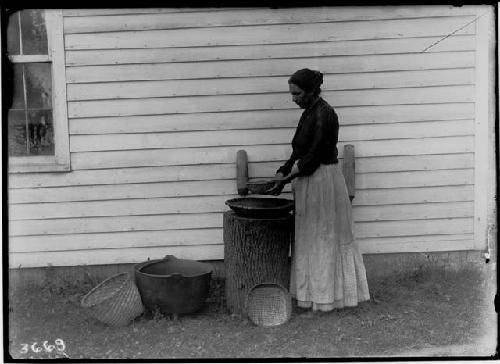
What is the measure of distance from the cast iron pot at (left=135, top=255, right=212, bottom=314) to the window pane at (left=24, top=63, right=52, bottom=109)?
2.06 metres

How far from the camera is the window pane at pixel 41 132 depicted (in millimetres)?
6113

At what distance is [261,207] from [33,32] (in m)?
3.02

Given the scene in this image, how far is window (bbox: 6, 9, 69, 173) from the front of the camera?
19.5 ft

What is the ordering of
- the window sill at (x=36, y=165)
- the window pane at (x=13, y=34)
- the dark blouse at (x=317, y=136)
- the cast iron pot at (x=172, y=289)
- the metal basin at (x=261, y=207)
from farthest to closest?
1. the window sill at (x=36, y=165)
2. the window pane at (x=13, y=34)
3. the cast iron pot at (x=172, y=289)
4. the metal basin at (x=261, y=207)
5. the dark blouse at (x=317, y=136)

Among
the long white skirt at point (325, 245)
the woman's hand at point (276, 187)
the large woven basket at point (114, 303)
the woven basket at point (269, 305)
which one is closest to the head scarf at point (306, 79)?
the long white skirt at point (325, 245)

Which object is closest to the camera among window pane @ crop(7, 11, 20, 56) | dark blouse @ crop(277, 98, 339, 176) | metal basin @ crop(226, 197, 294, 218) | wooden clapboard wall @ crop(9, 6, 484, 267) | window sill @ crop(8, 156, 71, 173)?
dark blouse @ crop(277, 98, 339, 176)

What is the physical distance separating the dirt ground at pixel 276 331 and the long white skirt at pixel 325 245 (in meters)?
0.24

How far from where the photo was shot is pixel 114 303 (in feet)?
17.8

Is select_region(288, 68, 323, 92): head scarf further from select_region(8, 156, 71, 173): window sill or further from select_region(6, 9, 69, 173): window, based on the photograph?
select_region(8, 156, 71, 173): window sill

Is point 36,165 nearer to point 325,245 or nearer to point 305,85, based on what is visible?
point 305,85

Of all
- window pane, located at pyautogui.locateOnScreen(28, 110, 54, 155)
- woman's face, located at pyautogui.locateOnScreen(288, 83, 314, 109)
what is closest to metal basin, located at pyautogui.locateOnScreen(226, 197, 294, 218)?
woman's face, located at pyautogui.locateOnScreen(288, 83, 314, 109)

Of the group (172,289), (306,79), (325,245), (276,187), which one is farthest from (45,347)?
(306,79)

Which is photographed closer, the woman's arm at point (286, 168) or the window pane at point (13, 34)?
the woman's arm at point (286, 168)

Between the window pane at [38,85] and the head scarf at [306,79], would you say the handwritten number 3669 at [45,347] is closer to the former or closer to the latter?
the window pane at [38,85]
